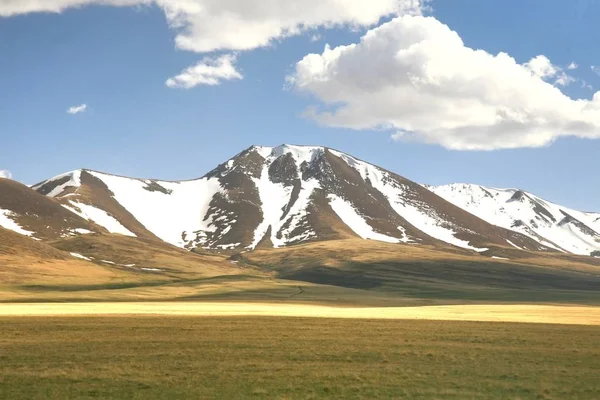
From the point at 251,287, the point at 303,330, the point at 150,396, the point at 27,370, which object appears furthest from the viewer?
the point at 251,287

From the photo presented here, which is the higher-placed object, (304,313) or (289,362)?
(289,362)

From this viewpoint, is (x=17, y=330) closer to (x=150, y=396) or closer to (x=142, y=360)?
(x=142, y=360)

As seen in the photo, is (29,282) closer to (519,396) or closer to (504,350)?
(504,350)

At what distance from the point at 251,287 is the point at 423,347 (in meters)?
116

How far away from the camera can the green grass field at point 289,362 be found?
28156 millimetres

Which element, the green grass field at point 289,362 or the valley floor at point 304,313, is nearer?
the green grass field at point 289,362

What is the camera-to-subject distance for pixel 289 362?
35062 mm

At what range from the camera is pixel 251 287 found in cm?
15588

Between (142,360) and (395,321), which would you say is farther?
(395,321)

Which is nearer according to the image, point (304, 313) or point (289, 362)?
point (289, 362)

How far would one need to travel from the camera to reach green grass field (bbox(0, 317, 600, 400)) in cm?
2816

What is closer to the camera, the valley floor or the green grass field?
the green grass field

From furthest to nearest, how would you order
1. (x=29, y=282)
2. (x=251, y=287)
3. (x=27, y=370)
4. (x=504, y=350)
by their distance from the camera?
(x=251, y=287) < (x=29, y=282) < (x=504, y=350) < (x=27, y=370)

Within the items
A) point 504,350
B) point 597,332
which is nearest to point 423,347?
point 504,350
